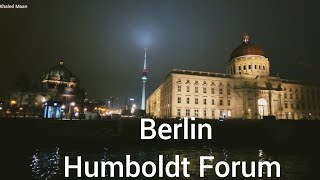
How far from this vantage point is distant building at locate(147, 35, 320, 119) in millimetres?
82188

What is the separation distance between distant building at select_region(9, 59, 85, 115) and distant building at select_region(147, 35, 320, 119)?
40.0 m

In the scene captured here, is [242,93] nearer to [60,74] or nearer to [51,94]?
[51,94]

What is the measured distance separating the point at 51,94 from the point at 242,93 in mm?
74683

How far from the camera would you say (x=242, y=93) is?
87812 millimetres

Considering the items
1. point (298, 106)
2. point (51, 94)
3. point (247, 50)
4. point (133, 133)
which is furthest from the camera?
point (51, 94)

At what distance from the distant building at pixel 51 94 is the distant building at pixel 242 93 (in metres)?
40.0

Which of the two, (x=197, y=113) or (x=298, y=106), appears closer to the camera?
(x=197, y=113)

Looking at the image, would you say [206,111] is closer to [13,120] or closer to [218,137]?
[218,137]

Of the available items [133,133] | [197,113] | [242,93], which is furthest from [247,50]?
[133,133]

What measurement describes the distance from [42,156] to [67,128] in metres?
15.6

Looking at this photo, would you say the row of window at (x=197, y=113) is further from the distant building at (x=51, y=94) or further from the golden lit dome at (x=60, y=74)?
the golden lit dome at (x=60, y=74)

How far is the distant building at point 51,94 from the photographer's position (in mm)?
102125

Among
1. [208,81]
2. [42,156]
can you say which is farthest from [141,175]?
[208,81]

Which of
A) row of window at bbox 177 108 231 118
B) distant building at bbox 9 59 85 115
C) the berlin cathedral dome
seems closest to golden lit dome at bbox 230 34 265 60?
row of window at bbox 177 108 231 118
